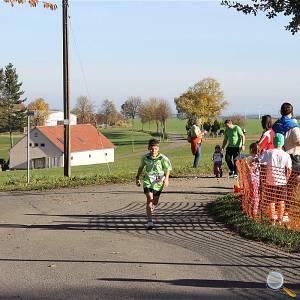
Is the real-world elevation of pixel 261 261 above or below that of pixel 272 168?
below

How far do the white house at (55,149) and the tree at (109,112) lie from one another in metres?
58.9

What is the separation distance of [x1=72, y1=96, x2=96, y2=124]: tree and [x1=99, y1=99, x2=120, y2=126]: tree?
402 inches

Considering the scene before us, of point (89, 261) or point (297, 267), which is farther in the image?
point (89, 261)

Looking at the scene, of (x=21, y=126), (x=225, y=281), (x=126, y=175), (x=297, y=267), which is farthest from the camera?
(x=21, y=126)

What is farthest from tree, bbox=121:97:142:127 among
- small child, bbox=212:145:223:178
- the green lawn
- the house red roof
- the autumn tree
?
small child, bbox=212:145:223:178

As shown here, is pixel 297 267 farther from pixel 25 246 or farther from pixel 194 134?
pixel 194 134

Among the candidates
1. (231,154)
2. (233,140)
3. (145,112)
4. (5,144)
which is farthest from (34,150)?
(233,140)

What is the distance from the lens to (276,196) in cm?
1009

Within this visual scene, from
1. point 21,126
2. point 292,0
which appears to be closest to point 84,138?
point 21,126

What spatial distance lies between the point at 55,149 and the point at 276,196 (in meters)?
78.6

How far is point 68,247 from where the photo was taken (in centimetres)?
870

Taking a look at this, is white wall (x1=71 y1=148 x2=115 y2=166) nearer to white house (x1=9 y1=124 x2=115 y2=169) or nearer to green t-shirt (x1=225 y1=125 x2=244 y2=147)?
white house (x1=9 y1=124 x2=115 y2=169)

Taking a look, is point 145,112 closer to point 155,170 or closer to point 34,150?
point 34,150

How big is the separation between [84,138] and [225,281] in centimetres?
8297
